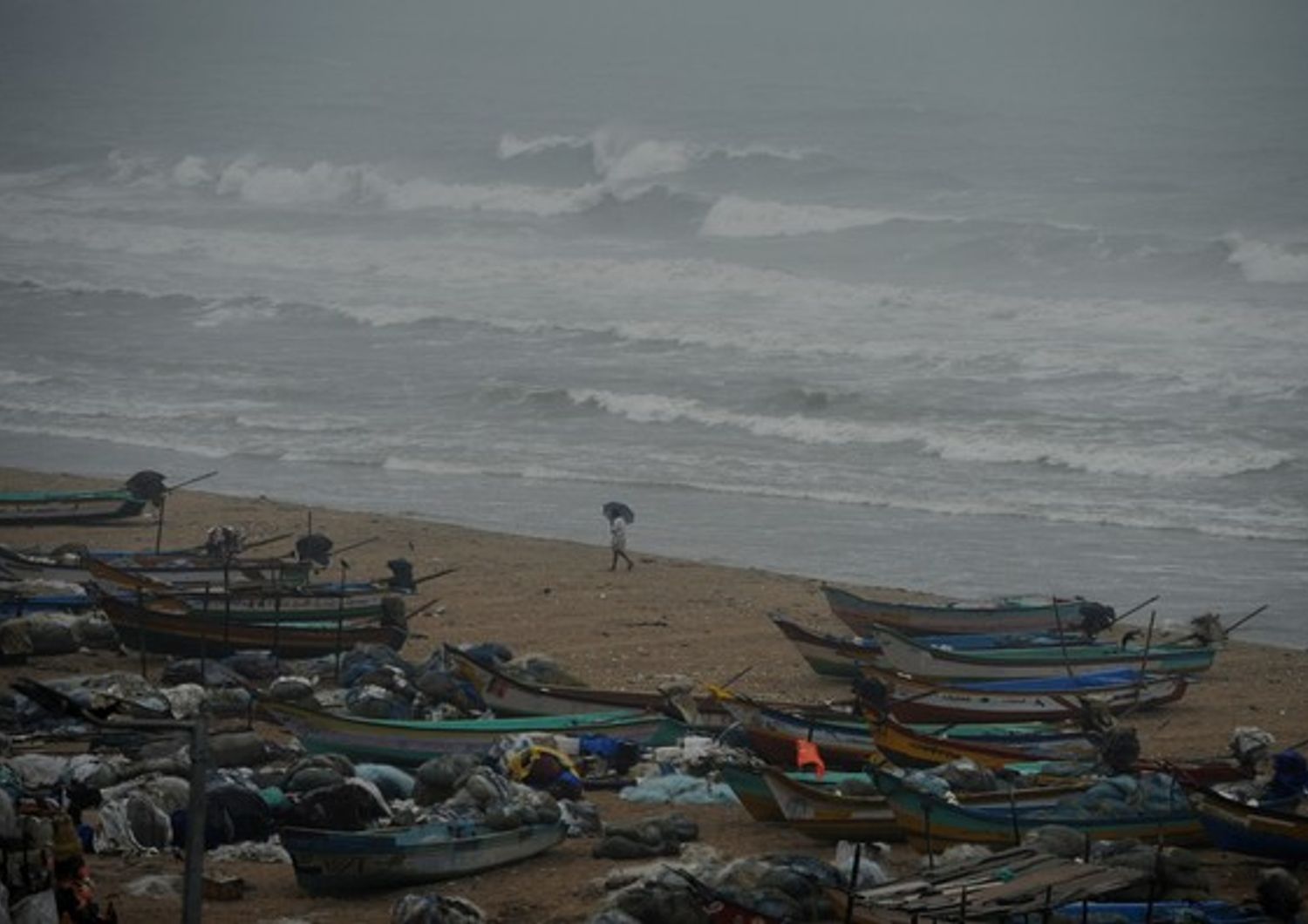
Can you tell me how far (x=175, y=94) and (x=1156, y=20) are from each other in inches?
1754

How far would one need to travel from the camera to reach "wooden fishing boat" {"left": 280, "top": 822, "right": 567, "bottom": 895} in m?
11.7

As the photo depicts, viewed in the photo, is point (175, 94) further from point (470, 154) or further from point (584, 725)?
point (584, 725)

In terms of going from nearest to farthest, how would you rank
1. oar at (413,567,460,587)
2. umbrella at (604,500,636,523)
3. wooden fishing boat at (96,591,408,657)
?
wooden fishing boat at (96,591,408,657) < oar at (413,567,460,587) < umbrella at (604,500,636,523)

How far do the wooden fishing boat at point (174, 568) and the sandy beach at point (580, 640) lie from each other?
1.20m

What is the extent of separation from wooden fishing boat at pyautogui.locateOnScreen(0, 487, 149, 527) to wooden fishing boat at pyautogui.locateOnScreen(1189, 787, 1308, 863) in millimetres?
13300

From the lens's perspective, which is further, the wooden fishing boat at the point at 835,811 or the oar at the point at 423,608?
the oar at the point at 423,608

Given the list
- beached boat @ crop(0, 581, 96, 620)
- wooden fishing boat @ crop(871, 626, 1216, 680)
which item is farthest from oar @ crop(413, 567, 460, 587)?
wooden fishing boat @ crop(871, 626, 1216, 680)

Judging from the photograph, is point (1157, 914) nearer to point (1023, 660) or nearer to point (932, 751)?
point (932, 751)

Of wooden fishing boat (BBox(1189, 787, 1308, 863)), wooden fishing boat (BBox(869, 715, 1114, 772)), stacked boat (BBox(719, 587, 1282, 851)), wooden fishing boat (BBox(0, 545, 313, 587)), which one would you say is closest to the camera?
wooden fishing boat (BBox(1189, 787, 1308, 863))

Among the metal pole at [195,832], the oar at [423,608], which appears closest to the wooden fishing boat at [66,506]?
the oar at [423,608]

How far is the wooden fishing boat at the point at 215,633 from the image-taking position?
16.9m

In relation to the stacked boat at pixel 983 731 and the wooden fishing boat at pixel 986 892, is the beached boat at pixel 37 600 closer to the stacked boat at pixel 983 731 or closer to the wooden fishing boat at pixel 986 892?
the stacked boat at pixel 983 731

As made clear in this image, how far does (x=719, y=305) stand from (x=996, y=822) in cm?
3003

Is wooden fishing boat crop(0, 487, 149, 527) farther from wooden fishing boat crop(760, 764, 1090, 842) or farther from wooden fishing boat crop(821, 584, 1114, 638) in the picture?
wooden fishing boat crop(760, 764, 1090, 842)
